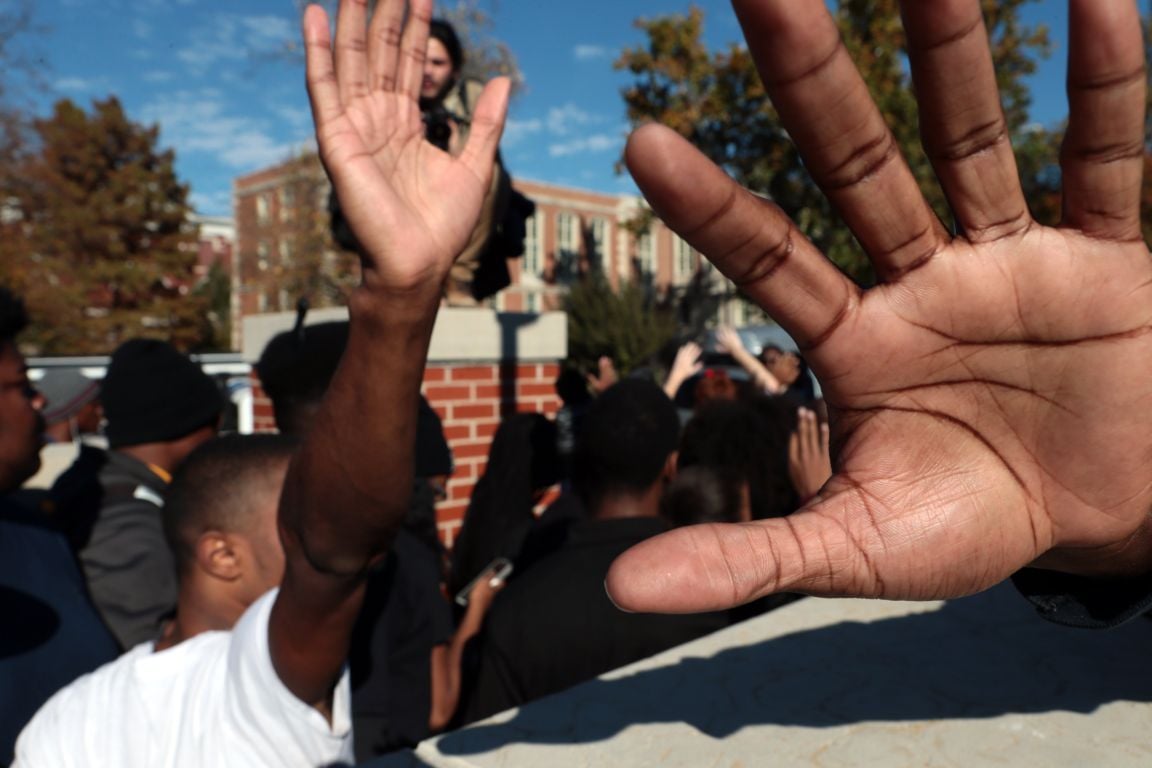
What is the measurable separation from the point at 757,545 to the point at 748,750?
0.37m

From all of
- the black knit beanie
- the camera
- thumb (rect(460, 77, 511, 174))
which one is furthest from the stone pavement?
the black knit beanie

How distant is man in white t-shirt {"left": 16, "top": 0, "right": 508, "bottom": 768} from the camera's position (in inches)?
50.8

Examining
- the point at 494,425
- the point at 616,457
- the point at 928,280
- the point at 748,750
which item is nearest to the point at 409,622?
the point at 616,457

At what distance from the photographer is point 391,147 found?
1388 mm

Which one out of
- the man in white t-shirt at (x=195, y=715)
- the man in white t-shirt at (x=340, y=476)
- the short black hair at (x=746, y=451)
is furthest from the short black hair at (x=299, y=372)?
the short black hair at (x=746, y=451)

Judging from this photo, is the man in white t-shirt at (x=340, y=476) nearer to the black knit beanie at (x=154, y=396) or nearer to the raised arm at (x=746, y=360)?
the black knit beanie at (x=154, y=396)

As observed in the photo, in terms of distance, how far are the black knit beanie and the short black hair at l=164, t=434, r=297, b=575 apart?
1.19 m

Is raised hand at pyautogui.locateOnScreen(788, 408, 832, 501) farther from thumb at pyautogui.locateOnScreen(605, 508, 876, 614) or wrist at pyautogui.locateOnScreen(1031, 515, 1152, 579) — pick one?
thumb at pyautogui.locateOnScreen(605, 508, 876, 614)

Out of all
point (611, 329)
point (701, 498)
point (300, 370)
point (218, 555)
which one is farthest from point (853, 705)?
point (611, 329)

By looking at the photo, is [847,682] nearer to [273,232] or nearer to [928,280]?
[928,280]

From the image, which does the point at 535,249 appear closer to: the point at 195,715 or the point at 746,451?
the point at 746,451

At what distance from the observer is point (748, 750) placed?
1.15 m

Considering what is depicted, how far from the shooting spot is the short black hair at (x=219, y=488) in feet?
6.30

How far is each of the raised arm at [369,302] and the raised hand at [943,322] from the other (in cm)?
49
